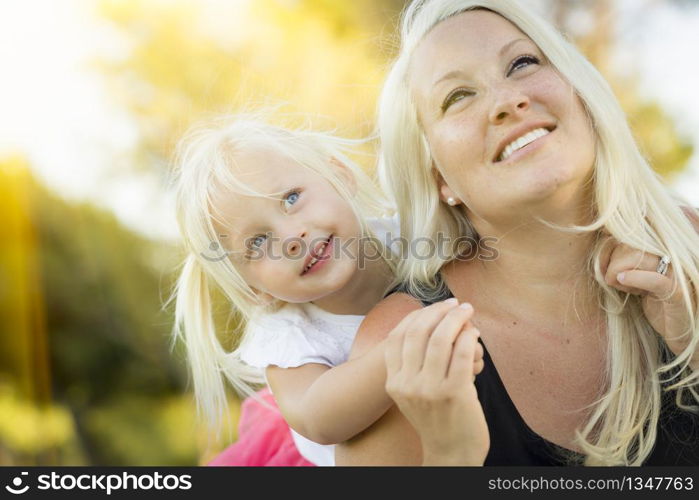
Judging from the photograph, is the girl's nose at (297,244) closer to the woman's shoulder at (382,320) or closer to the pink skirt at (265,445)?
the woman's shoulder at (382,320)

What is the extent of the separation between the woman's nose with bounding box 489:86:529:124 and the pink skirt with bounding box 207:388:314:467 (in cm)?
148

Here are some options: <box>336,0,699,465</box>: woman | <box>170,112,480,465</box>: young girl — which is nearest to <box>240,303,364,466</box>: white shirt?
<box>170,112,480,465</box>: young girl

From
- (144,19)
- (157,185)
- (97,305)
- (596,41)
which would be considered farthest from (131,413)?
(596,41)

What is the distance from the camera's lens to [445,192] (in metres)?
1.88

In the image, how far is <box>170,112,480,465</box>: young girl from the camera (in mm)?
1999

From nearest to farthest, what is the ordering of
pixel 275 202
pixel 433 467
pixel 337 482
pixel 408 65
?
→ pixel 433 467, pixel 337 482, pixel 408 65, pixel 275 202

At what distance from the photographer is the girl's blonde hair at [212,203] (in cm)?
213

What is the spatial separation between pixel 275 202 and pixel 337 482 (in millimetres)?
761

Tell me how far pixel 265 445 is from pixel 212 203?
114 cm

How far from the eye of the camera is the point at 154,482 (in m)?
1.76

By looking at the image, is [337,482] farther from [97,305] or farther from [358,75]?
[97,305]

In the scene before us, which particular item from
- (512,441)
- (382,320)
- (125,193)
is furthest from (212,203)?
(125,193)

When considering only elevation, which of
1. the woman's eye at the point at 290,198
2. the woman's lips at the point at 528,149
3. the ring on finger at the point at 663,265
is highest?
the woman's eye at the point at 290,198

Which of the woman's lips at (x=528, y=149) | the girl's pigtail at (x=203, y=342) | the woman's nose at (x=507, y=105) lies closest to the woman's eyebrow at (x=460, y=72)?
the woman's nose at (x=507, y=105)
